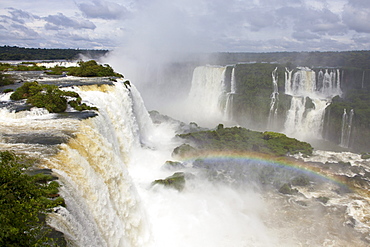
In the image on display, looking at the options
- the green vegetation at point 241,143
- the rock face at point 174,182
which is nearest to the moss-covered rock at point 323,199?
the green vegetation at point 241,143

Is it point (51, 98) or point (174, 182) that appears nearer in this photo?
point (51, 98)

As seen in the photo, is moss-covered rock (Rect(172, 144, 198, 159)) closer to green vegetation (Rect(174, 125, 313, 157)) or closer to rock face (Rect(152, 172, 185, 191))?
green vegetation (Rect(174, 125, 313, 157))

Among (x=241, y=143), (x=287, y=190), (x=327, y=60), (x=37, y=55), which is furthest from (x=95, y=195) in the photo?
(x=37, y=55)

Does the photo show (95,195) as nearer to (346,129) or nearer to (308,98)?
(346,129)

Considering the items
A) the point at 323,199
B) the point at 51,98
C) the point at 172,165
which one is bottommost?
the point at 323,199

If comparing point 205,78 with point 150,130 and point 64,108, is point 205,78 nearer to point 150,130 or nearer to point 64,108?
A: point 150,130

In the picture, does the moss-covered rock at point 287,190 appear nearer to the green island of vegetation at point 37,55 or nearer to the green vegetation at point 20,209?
the green vegetation at point 20,209

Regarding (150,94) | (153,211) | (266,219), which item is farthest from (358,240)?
(150,94)

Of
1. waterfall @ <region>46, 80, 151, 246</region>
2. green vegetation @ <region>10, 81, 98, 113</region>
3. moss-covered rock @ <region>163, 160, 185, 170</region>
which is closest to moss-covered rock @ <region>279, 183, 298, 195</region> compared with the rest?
moss-covered rock @ <region>163, 160, 185, 170</region>
